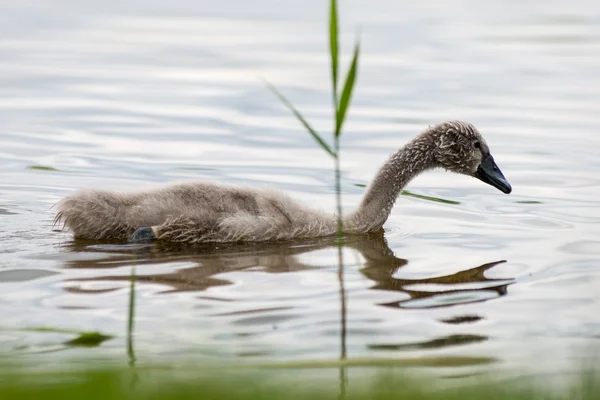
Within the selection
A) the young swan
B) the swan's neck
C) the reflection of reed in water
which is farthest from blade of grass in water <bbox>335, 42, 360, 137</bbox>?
the swan's neck

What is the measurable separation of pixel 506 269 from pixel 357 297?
4.69 ft

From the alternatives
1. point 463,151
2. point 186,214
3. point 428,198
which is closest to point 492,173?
point 463,151

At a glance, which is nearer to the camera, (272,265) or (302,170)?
(272,265)

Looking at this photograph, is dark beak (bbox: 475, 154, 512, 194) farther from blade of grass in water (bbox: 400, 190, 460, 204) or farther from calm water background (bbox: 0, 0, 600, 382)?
blade of grass in water (bbox: 400, 190, 460, 204)

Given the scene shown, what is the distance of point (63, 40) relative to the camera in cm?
1938

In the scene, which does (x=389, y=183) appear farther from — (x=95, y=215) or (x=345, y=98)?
(x=345, y=98)

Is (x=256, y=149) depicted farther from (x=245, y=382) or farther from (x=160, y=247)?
(x=245, y=382)

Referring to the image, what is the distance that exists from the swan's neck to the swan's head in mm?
93

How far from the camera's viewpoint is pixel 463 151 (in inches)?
396

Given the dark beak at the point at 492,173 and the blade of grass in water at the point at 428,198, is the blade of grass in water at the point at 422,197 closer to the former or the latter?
the blade of grass in water at the point at 428,198

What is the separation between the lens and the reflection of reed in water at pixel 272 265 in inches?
301

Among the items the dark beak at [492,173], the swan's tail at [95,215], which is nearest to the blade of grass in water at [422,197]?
the dark beak at [492,173]

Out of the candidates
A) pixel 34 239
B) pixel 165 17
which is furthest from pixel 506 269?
pixel 165 17

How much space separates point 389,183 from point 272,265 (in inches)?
71.7
